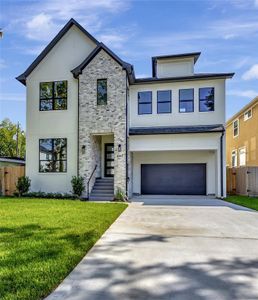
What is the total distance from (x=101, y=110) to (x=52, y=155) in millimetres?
3954

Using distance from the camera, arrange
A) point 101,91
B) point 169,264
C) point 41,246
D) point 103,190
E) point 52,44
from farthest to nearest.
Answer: point 52,44
point 103,190
point 101,91
point 41,246
point 169,264

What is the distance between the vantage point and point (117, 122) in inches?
582

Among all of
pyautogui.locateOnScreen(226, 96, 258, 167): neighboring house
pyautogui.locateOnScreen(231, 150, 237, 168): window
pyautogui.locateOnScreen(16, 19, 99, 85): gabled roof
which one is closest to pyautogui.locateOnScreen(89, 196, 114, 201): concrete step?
pyautogui.locateOnScreen(16, 19, 99, 85): gabled roof

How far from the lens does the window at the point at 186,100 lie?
51.9 feet

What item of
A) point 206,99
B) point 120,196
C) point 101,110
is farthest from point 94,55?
point 120,196

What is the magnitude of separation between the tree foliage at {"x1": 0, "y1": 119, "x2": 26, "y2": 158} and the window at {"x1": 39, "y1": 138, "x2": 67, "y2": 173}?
23.3 meters

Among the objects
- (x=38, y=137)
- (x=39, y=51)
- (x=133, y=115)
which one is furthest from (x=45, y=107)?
(x=133, y=115)

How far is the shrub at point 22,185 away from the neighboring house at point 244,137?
1611 cm

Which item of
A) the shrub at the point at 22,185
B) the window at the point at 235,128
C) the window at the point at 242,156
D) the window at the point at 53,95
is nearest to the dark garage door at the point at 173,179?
the window at the point at 53,95

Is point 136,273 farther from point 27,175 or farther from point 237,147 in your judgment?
point 237,147

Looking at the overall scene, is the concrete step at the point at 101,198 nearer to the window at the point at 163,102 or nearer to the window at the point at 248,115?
the window at the point at 163,102

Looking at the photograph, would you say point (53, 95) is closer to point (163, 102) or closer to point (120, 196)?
point (163, 102)

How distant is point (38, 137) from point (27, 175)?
2354 millimetres

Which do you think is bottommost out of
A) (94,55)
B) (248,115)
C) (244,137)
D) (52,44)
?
(244,137)
